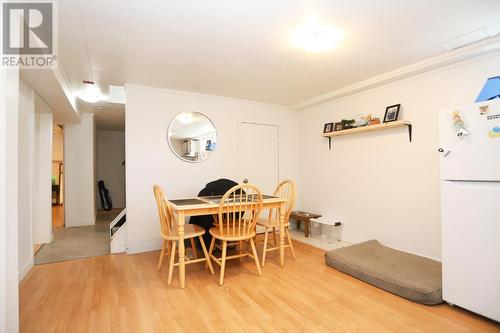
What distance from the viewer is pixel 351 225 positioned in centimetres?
364

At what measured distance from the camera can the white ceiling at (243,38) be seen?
1.77 metres

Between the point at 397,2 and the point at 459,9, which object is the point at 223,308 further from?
the point at 459,9

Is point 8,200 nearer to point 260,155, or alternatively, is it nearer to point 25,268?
point 25,268

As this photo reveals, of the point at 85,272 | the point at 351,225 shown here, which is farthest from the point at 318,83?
the point at 85,272

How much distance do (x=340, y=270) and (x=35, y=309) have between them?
2.74 metres

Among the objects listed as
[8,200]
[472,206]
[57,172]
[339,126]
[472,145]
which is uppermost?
[339,126]

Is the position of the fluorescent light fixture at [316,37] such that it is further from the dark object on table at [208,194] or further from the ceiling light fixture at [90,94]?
the ceiling light fixture at [90,94]

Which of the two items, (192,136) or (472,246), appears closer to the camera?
(472,246)

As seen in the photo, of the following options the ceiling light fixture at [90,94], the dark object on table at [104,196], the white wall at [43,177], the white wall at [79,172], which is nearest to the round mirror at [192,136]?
the ceiling light fixture at [90,94]

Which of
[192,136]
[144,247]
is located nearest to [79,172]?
[144,247]

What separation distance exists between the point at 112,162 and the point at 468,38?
7.84 meters

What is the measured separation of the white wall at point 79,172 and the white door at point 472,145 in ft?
18.7

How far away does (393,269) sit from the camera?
2.41 metres

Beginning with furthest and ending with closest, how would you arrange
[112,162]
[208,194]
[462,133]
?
[112,162] → [208,194] → [462,133]
